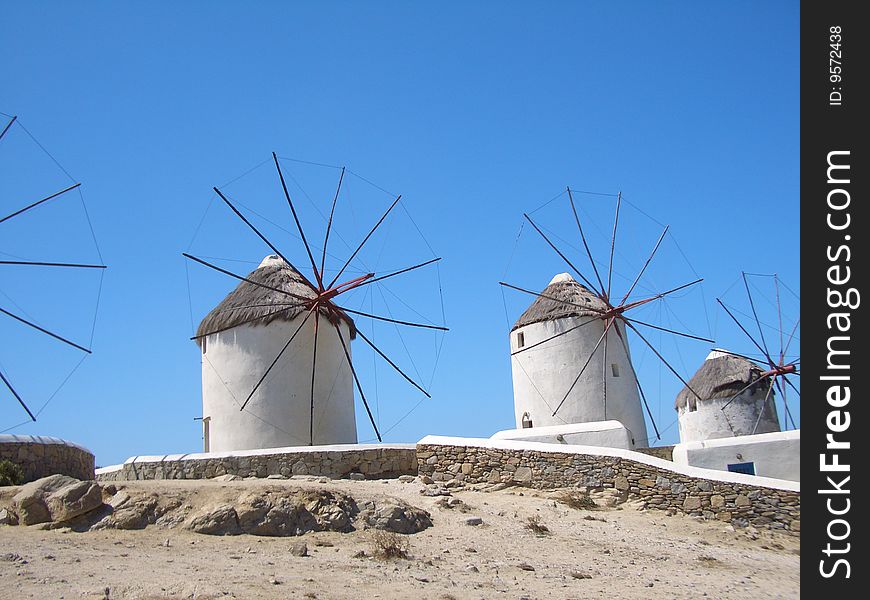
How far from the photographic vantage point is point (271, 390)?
717 inches

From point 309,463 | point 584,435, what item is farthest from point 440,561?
point 584,435

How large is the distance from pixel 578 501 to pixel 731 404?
13845 millimetres

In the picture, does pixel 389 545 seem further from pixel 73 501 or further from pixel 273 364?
pixel 273 364

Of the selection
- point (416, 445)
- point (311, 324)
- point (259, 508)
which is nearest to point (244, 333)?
point (311, 324)

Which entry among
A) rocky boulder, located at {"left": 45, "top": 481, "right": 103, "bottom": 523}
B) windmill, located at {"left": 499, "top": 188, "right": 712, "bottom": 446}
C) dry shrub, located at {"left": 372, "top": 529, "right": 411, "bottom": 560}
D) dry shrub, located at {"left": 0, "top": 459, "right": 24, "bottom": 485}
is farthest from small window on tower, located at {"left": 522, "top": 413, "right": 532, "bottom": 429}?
rocky boulder, located at {"left": 45, "top": 481, "right": 103, "bottom": 523}

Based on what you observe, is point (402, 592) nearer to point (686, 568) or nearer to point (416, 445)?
point (686, 568)

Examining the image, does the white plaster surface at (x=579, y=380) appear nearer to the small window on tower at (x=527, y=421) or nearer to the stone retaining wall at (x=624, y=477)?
the small window on tower at (x=527, y=421)

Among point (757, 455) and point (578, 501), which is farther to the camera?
point (757, 455)

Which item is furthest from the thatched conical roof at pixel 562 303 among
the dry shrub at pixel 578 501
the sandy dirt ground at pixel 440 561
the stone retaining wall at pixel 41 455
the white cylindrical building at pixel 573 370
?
the stone retaining wall at pixel 41 455

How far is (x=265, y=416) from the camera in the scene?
18.1 m

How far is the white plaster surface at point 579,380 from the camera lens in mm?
21453

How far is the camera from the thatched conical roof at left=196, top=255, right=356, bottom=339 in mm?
18438

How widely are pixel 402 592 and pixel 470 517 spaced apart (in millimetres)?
3755
